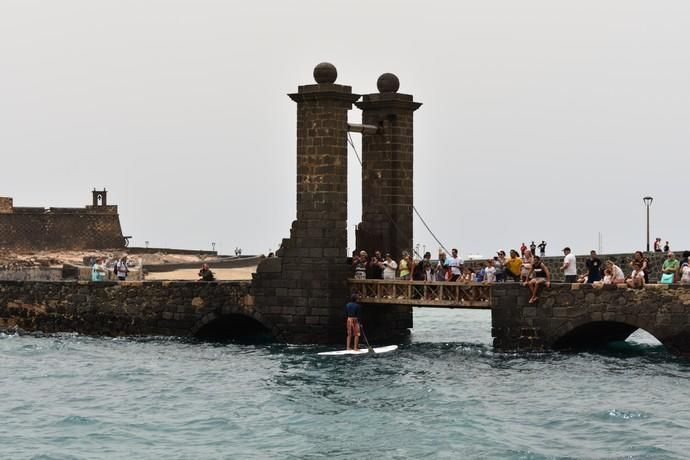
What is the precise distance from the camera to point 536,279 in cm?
3378

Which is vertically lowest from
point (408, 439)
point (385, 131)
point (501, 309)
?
point (408, 439)

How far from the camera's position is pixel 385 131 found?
40.5m

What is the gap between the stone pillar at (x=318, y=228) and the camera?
3728 centimetres

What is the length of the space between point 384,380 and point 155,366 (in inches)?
260

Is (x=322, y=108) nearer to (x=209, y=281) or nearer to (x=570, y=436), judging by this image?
(x=209, y=281)

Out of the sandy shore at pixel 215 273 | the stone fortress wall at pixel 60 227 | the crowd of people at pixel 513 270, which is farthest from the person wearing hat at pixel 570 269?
the stone fortress wall at pixel 60 227

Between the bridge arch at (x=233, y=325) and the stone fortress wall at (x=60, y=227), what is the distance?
30438 millimetres

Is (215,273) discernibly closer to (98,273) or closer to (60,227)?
(60,227)

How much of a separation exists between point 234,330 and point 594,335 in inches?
449

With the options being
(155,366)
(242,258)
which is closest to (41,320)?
(155,366)

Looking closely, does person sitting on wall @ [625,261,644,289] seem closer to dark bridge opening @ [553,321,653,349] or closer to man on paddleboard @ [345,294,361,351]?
dark bridge opening @ [553,321,653,349]

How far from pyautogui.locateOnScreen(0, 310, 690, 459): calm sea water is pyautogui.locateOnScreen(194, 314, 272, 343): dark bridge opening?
4.21 feet

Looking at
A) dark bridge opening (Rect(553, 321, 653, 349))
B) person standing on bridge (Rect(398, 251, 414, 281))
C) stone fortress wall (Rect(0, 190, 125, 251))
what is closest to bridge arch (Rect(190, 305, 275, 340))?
person standing on bridge (Rect(398, 251, 414, 281))

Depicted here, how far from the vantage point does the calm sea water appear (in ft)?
82.1
